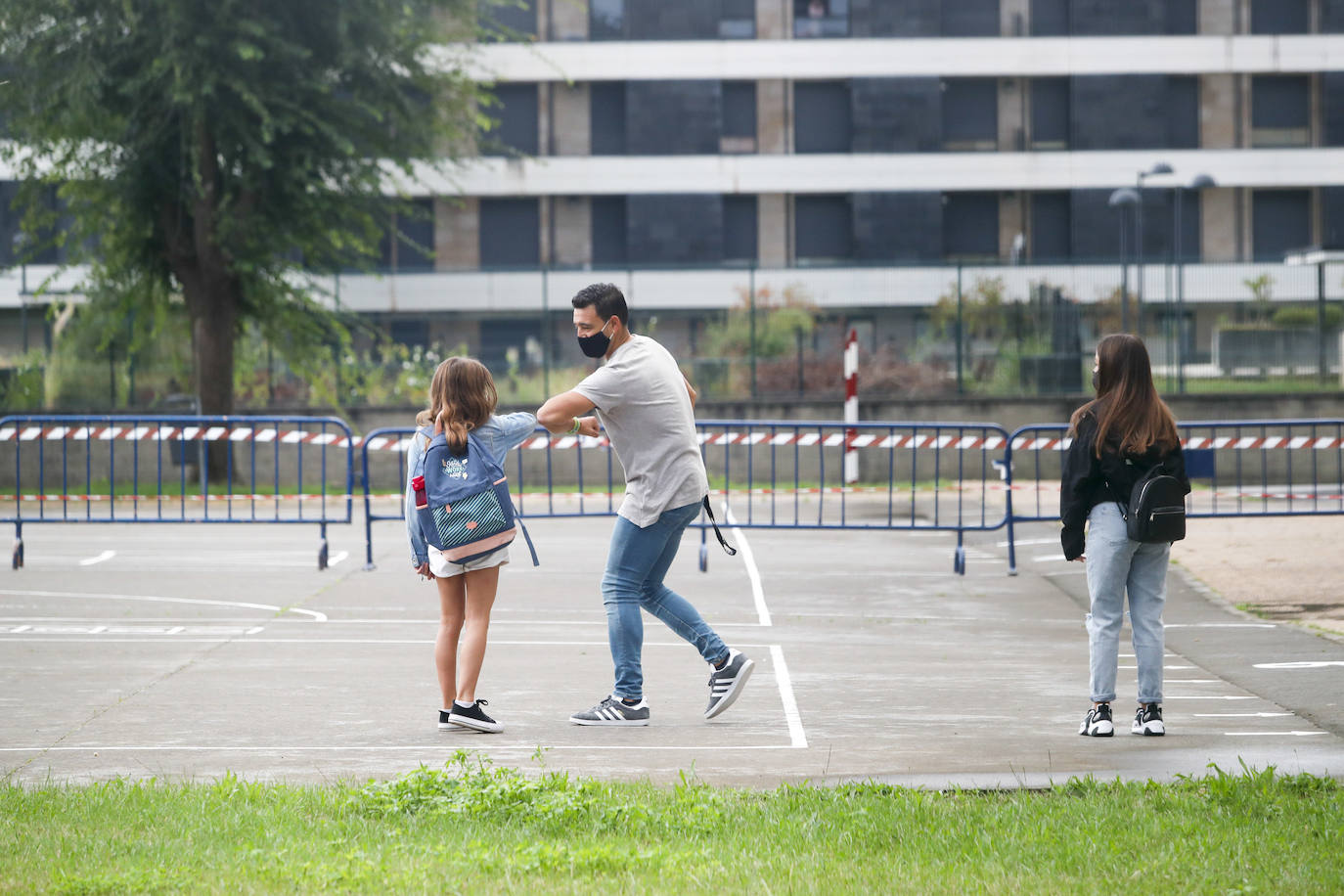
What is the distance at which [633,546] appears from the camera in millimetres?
7363

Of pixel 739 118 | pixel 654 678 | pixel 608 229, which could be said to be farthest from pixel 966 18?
pixel 654 678

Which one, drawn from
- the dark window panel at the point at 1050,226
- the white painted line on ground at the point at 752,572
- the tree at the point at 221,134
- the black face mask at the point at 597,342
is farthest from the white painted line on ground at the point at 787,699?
the dark window panel at the point at 1050,226

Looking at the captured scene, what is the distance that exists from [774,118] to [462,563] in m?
40.0

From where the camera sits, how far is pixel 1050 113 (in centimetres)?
4612

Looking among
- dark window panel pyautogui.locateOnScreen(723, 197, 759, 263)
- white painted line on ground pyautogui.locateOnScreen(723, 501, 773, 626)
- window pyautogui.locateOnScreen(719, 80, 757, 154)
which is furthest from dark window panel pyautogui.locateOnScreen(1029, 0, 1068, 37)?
white painted line on ground pyautogui.locateOnScreen(723, 501, 773, 626)

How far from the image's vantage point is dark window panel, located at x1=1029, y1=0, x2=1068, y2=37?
4522cm

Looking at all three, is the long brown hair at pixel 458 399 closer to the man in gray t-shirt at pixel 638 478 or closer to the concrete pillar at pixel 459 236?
the man in gray t-shirt at pixel 638 478

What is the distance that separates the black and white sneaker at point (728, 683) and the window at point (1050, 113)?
41306 millimetres

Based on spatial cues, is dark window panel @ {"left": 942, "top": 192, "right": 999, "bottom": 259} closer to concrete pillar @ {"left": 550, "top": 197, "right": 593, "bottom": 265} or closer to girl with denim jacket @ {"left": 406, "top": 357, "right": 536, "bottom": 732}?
concrete pillar @ {"left": 550, "top": 197, "right": 593, "bottom": 265}

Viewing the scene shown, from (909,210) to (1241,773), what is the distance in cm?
4094

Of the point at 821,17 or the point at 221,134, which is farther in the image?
the point at 821,17

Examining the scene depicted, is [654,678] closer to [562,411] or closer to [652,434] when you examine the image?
[652,434]

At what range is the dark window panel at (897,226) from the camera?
4597 centimetres

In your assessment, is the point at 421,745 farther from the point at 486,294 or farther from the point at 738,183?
the point at 738,183
